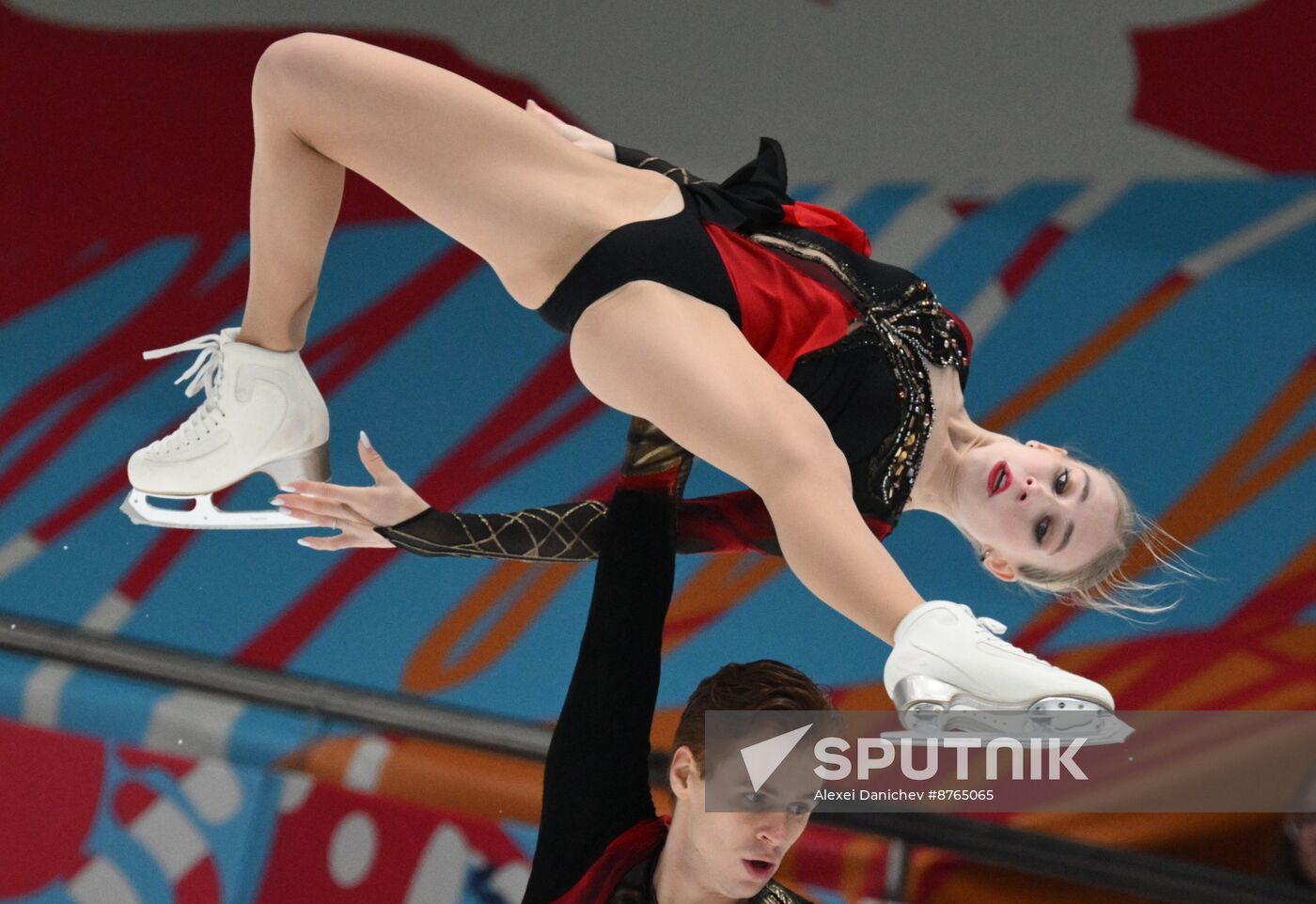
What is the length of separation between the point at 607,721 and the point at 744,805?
0.73 ft

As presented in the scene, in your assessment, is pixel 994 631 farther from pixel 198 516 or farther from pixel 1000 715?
pixel 198 516

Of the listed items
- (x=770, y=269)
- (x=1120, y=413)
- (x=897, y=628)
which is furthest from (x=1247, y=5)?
(x=897, y=628)

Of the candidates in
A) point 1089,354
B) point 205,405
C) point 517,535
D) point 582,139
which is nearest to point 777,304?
point 582,139

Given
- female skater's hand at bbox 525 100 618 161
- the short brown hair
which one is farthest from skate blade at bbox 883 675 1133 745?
female skater's hand at bbox 525 100 618 161

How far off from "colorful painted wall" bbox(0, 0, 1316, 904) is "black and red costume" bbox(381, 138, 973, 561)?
77 centimetres

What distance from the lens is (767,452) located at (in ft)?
5.73

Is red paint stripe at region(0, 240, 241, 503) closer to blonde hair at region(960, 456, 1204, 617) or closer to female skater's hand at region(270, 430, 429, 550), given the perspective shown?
female skater's hand at region(270, 430, 429, 550)

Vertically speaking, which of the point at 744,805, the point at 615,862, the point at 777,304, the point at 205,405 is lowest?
the point at 205,405

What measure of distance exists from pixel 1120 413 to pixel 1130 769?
3.30 ft

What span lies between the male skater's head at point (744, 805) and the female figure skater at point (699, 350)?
0.84 feet

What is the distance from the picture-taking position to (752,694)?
6.79 ft

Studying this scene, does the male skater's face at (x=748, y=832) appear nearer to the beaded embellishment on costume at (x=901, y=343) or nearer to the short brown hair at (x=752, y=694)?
the short brown hair at (x=752, y=694)

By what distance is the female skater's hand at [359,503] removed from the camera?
2.17 meters

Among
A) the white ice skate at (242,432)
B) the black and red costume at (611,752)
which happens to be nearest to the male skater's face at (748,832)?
the black and red costume at (611,752)
